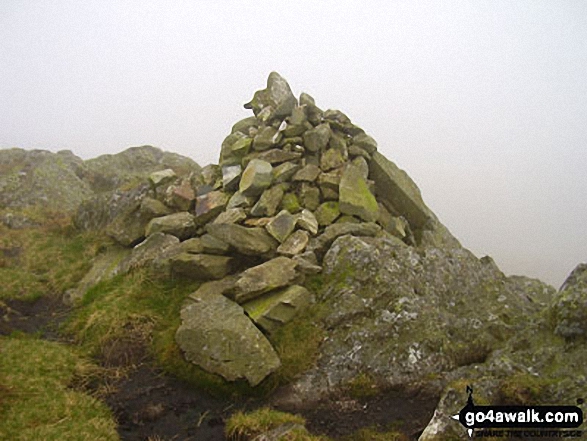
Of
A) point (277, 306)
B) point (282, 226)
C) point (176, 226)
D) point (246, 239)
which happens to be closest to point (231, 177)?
point (176, 226)

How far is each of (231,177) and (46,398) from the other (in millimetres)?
11705

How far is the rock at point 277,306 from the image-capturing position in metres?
12.9

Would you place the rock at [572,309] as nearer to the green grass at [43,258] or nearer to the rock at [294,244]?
the rock at [294,244]

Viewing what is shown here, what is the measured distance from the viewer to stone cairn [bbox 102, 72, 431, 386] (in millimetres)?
12625

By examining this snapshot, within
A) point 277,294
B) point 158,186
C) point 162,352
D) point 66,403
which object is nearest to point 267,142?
point 158,186

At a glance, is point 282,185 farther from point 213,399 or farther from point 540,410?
point 540,410

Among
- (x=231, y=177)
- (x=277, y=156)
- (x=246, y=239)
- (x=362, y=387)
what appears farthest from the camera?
(x=231, y=177)

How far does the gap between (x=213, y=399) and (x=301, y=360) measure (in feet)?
9.17

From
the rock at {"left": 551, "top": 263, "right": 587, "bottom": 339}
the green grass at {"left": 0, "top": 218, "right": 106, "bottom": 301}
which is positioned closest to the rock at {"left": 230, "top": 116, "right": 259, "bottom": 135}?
the green grass at {"left": 0, "top": 218, "right": 106, "bottom": 301}

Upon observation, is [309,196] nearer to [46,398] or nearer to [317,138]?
[317,138]

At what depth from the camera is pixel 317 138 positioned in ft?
62.9

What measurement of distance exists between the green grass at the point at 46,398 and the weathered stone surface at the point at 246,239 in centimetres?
620

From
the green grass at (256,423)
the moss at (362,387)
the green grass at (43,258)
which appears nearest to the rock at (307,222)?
the moss at (362,387)

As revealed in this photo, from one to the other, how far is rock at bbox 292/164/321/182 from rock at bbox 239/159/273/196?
1.24 metres
